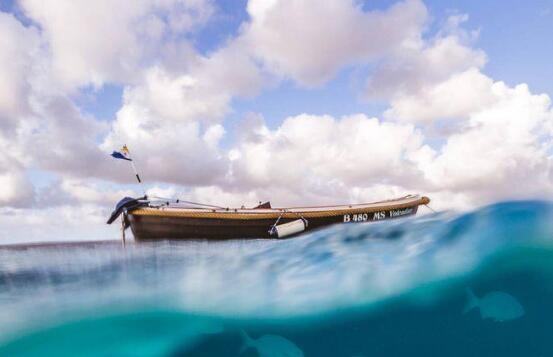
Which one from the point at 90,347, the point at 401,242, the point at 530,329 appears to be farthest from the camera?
the point at 90,347

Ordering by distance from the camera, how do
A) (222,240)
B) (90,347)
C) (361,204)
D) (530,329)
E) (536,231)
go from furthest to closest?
(361,204) → (222,240) → (90,347) → (530,329) → (536,231)

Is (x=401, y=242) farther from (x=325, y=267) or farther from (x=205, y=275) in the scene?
(x=205, y=275)

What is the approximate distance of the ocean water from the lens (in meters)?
12.6

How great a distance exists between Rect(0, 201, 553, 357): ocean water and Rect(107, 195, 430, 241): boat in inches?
145

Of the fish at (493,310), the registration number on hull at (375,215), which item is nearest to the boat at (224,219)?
the registration number on hull at (375,215)

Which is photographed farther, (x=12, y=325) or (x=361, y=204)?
(x=361, y=204)

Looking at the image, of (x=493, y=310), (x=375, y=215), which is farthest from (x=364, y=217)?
(x=493, y=310)

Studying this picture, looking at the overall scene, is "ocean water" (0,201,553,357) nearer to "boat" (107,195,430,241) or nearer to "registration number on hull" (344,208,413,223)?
"boat" (107,195,430,241)

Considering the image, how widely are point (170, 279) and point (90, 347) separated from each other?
4.90 m

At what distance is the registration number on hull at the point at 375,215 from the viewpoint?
76.9 ft

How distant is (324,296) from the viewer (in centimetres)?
1347

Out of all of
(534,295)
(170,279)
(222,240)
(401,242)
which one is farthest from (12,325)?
(534,295)

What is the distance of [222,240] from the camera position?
21.7 m

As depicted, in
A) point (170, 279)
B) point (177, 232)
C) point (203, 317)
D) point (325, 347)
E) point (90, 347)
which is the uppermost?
point (177, 232)
